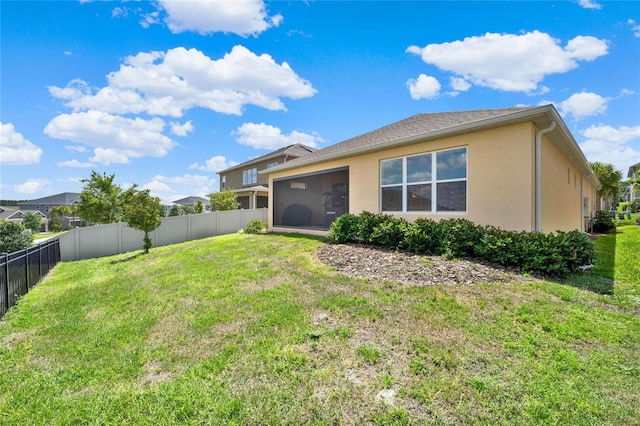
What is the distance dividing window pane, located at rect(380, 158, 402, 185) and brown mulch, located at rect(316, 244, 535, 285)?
8.75ft

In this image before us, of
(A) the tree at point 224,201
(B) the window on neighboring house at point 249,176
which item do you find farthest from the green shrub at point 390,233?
(B) the window on neighboring house at point 249,176

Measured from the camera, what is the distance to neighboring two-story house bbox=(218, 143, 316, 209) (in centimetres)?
2478

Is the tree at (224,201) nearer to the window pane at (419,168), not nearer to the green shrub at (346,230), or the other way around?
the green shrub at (346,230)

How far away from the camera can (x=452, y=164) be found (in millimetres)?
7629

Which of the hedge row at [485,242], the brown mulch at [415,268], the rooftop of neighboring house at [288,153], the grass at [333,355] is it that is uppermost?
the rooftop of neighboring house at [288,153]

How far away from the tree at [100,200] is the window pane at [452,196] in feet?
70.8

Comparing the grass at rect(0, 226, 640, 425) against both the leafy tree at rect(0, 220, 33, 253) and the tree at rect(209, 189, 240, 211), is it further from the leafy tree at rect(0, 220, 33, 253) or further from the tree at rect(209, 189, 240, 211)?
the tree at rect(209, 189, 240, 211)

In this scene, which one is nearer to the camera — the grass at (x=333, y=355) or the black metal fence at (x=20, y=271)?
the grass at (x=333, y=355)

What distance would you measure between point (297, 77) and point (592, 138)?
53.6 ft

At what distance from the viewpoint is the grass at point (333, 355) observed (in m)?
2.31

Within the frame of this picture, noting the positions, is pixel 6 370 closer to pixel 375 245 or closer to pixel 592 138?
pixel 375 245

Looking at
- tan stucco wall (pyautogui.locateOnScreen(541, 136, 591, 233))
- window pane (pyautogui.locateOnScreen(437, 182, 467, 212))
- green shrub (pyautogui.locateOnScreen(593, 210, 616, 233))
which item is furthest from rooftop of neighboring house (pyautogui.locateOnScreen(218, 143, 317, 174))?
green shrub (pyautogui.locateOnScreen(593, 210, 616, 233))

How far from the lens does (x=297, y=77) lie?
13461mm

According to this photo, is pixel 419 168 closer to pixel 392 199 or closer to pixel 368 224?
pixel 392 199
